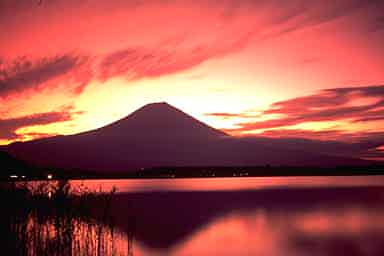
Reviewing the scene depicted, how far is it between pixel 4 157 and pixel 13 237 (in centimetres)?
4379

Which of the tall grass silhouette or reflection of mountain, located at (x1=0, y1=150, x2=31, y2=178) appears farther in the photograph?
reflection of mountain, located at (x1=0, y1=150, x2=31, y2=178)

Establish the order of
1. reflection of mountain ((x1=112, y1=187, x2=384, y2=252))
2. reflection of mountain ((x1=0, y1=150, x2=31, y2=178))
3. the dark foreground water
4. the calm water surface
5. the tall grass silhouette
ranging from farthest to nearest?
1. reflection of mountain ((x1=0, y1=150, x2=31, y2=178))
2. reflection of mountain ((x1=112, y1=187, x2=384, y2=252))
3. the calm water surface
4. the dark foreground water
5. the tall grass silhouette

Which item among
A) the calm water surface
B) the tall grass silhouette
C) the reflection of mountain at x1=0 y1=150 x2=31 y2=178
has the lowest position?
the calm water surface

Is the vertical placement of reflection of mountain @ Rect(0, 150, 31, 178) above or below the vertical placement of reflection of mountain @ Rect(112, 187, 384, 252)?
above

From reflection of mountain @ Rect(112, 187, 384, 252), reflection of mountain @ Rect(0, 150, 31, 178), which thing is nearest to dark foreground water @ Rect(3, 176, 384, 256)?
reflection of mountain @ Rect(112, 187, 384, 252)

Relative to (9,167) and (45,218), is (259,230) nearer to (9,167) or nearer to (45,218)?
(45,218)

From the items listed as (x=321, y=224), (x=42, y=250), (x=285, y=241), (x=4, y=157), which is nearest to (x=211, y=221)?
(x=321, y=224)

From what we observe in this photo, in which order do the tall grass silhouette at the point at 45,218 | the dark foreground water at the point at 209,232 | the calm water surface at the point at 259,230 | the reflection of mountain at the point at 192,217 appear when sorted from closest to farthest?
the tall grass silhouette at the point at 45,218
the dark foreground water at the point at 209,232
the calm water surface at the point at 259,230
the reflection of mountain at the point at 192,217

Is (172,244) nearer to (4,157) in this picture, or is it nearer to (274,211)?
(274,211)

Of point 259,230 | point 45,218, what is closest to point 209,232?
point 259,230

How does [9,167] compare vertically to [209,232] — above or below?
above

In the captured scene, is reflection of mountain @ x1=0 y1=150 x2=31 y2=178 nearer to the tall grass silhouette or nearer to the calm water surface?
the calm water surface

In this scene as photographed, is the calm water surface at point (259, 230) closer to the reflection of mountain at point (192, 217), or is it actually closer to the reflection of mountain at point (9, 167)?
the reflection of mountain at point (192, 217)

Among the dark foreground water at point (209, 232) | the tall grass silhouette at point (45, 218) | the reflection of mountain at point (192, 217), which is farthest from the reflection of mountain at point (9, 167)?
the tall grass silhouette at point (45, 218)
